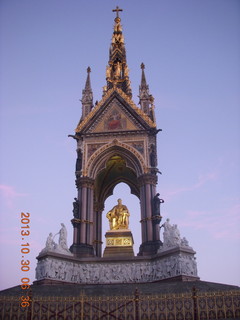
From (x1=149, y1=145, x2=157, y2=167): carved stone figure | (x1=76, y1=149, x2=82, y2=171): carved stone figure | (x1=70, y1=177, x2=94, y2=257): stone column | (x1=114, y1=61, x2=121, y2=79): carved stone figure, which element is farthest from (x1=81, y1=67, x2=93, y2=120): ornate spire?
(x1=149, y1=145, x2=157, y2=167): carved stone figure

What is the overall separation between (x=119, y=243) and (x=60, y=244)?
4071mm

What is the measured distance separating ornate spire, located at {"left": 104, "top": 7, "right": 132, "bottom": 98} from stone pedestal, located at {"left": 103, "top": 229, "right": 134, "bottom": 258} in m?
11.0

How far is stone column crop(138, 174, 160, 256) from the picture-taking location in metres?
21.7

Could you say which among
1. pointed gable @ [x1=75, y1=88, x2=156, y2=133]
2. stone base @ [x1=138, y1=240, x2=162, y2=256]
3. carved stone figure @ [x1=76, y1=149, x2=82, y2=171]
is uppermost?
pointed gable @ [x1=75, y1=88, x2=156, y2=133]

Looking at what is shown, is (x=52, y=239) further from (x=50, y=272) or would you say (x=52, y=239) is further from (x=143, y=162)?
(x=143, y=162)

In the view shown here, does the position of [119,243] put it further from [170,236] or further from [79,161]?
[79,161]

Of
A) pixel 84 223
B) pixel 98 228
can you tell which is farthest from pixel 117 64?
pixel 84 223

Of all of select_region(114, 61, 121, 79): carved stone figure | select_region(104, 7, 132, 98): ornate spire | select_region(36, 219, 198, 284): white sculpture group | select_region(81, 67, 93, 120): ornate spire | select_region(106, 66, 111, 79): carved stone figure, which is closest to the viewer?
select_region(36, 219, 198, 284): white sculpture group

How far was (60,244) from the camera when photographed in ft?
69.4

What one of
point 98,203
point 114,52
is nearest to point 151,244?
point 98,203

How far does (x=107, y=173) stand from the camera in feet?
94.4

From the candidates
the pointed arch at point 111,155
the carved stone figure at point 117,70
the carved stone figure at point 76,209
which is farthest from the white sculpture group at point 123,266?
the carved stone figure at point 117,70

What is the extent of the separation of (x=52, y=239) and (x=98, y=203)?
7.53m

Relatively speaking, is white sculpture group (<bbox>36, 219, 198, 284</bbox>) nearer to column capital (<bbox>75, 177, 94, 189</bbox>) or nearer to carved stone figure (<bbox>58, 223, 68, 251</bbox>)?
carved stone figure (<bbox>58, 223, 68, 251</bbox>)
